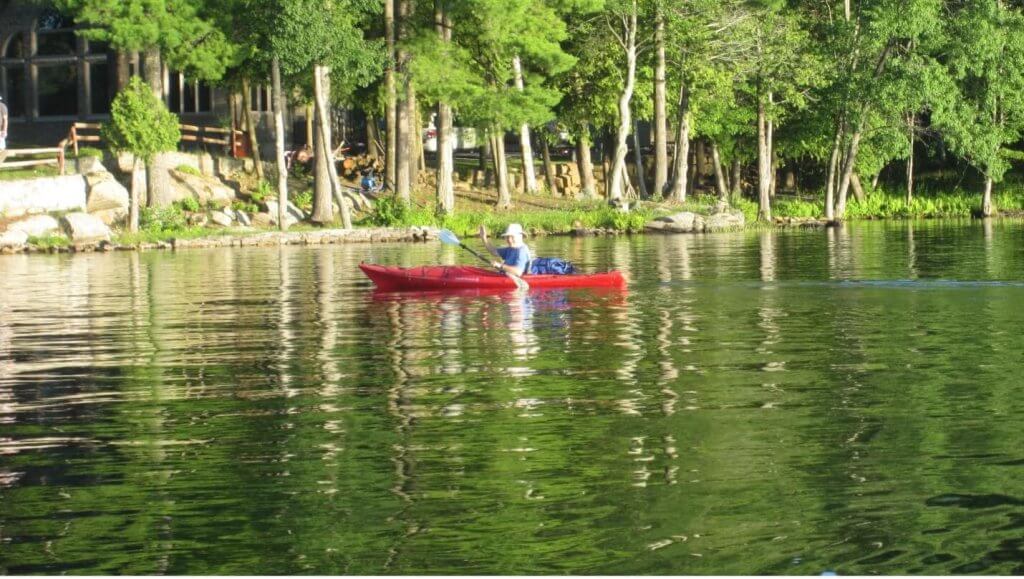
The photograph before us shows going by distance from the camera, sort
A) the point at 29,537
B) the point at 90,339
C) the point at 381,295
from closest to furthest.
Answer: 1. the point at 29,537
2. the point at 90,339
3. the point at 381,295

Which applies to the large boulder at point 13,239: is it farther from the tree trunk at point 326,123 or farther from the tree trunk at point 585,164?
the tree trunk at point 585,164

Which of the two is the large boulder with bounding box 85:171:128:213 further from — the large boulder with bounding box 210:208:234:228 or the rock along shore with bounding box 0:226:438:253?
the rock along shore with bounding box 0:226:438:253

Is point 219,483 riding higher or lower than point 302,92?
lower

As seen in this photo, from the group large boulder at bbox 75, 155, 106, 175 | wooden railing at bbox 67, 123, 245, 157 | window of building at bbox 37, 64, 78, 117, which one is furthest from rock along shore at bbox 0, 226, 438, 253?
window of building at bbox 37, 64, 78, 117

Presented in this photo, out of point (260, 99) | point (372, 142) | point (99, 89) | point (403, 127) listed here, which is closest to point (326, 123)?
point (403, 127)

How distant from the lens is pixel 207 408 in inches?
592

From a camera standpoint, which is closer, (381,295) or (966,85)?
(381,295)

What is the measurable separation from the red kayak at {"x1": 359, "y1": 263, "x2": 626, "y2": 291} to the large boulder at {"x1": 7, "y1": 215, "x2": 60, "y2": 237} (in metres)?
21.4

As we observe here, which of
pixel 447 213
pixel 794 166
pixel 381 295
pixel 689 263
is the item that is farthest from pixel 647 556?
pixel 794 166

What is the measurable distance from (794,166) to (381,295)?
5098 centimetres

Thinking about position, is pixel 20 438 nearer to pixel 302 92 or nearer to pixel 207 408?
pixel 207 408

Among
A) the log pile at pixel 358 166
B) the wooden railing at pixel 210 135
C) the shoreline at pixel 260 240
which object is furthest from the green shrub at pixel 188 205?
the log pile at pixel 358 166

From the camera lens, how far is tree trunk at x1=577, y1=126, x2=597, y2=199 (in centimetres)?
6281

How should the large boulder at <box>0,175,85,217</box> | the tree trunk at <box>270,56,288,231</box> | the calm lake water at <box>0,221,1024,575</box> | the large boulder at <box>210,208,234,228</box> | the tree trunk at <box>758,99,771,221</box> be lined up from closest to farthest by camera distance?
1. the calm lake water at <box>0,221,1024,575</box>
2. the large boulder at <box>0,175,85,217</box>
3. the tree trunk at <box>270,56,288,231</box>
4. the large boulder at <box>210,208,234,228</box>
5. the tree trunk at <box>758,99,771,221</box>
